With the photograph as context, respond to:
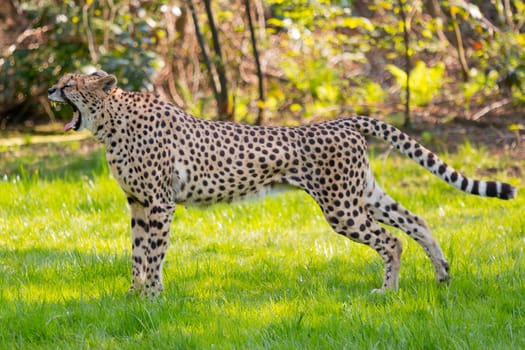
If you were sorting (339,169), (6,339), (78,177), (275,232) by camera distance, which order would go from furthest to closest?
(78,177)
(275,232)
(339,169)
(6,339)

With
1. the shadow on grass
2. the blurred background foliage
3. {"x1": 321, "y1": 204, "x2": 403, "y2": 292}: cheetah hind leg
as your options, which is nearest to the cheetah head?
{"x1": 321, "y1": 204, "x2": 403, "y2": 292}: cheetah hind leg

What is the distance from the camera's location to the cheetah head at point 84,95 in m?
5.22

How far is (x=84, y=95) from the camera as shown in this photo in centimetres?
525

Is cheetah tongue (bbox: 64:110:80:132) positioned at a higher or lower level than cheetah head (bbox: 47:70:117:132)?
lower

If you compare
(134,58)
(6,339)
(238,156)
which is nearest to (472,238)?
(238,156)

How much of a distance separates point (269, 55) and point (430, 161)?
7854 mm

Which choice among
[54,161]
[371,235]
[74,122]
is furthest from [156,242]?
[54,161]

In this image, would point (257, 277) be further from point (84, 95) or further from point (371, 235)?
point (84, 95)

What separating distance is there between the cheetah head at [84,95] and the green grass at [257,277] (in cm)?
107

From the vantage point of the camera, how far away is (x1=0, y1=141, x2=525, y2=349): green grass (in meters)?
4.21

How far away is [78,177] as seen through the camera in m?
8.92

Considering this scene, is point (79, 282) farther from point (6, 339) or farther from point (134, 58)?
point (134, 58)

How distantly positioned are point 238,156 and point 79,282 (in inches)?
52.3

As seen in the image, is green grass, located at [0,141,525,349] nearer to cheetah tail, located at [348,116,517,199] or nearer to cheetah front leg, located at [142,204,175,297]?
cheetah front leg, located at [142,204,175,297]
